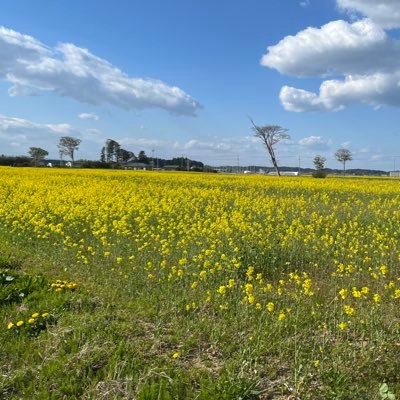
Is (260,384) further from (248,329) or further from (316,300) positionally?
(316,300)

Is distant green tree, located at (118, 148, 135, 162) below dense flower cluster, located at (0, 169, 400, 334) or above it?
above

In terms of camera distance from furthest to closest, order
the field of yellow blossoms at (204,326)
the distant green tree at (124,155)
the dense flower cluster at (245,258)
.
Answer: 1. the distant green tree at (124,155)
2. the dense flower cluster at (245,258)
3. the field of yellow blossoms at (204,326)

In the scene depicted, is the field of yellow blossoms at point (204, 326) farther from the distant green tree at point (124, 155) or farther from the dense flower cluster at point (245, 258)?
the distant green tree at point (124, 155)

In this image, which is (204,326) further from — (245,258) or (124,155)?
(124,155)

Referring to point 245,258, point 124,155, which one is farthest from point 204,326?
point 124,155

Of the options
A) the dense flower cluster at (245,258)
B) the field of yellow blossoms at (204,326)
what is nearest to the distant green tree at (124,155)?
the dense flower cluster at (245,258)

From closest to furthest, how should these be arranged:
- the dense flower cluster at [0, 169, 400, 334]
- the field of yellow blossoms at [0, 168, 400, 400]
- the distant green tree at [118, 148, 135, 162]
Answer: the field of yellow blossoms at [0, 168, 400, 400], the dense flower cluster at [0, 169, 400, 334], the distant green tree at [118, 148, 135, 162]

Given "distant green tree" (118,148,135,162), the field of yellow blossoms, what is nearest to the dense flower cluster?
the field of yellow blossoms

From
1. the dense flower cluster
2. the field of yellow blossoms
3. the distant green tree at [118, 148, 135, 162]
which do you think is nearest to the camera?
the field of yellow blossoms

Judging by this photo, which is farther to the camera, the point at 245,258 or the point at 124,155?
the point at 124,155

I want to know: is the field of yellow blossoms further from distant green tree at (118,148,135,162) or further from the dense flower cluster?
distant green tree at (118,148,135,162)

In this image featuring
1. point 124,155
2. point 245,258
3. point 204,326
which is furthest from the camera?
point 124,155

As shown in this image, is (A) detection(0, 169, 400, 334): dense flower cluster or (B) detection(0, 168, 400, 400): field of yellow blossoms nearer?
(B) detection(0, 168, 400, 400): field of yellow blossoms

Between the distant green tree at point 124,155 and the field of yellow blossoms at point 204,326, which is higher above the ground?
the distant green tree at point 124,155
